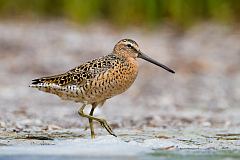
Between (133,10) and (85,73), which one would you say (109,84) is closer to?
(85,73)

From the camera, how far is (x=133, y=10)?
55.2 feet

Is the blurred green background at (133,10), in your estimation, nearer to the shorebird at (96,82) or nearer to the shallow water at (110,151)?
the shorebird at (96,82)

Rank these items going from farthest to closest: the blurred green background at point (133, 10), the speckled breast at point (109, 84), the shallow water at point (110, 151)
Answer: the blurred green background at point (133, 10) → the speckled breast at point (109, 84) → the shallow water at point (110, 151)

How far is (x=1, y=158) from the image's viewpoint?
280 inches

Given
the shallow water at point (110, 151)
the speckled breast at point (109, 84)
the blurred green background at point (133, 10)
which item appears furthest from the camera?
the blurred green background at point (133, 10)

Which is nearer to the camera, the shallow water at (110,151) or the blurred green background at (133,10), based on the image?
the shallow water at (110,151)

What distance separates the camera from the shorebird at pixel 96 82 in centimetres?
877

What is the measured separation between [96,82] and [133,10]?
26.8 feet

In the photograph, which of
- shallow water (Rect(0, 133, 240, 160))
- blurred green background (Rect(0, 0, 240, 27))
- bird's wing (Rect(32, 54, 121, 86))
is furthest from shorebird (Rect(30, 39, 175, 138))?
blurred green background (Rect(0, 0, 240, 27))

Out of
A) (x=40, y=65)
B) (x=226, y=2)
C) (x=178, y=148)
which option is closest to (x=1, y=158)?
(x=178, y=148)

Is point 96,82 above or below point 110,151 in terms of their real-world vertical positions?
above

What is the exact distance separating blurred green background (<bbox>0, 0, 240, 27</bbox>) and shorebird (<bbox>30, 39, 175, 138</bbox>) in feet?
21.3

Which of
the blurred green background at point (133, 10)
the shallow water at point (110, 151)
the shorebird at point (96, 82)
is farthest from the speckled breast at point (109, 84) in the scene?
the blurred green background at point (133, 10)

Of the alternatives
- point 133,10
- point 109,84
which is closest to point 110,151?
point 109,84
